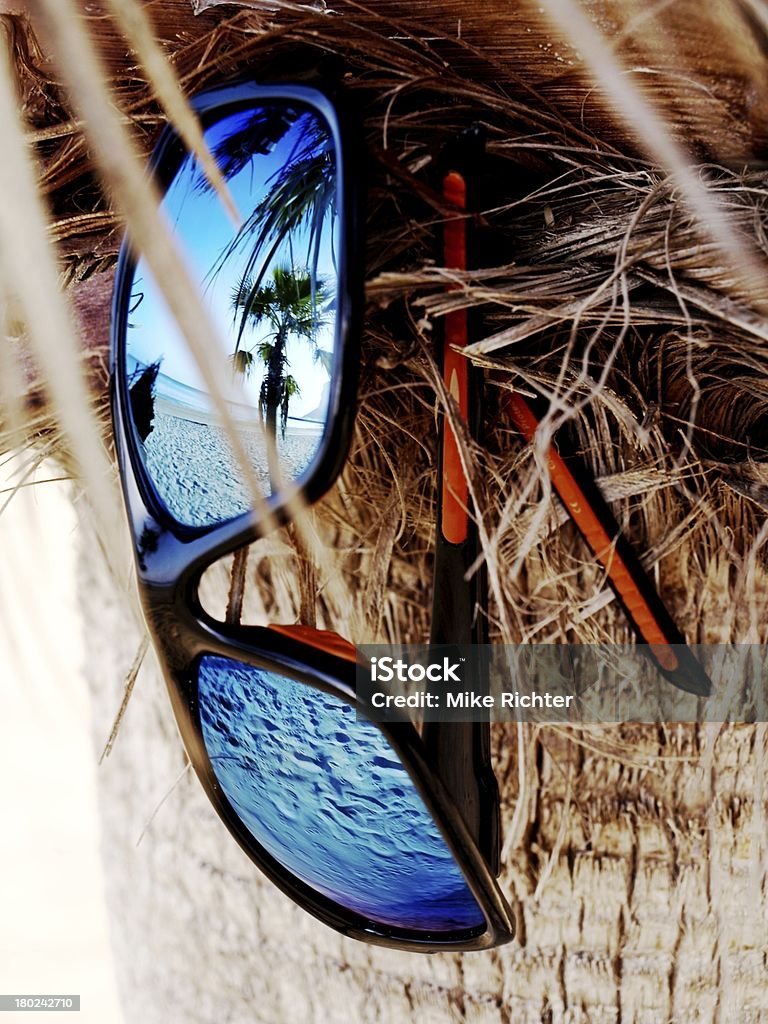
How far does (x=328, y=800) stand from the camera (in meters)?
0.46

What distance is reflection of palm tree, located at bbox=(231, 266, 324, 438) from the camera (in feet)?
1.24

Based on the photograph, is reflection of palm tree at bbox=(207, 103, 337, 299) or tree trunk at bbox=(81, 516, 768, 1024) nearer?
reflection of palm tree at bbox=(207, 103, 337, 299)

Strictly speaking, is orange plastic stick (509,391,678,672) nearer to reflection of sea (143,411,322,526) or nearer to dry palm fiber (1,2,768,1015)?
dry palm fiber (1,2,768,1015)

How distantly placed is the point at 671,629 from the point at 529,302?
22 cm

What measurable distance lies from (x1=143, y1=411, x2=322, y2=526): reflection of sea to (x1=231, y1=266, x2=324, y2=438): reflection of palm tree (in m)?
0.01

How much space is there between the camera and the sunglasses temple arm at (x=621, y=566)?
42 cm

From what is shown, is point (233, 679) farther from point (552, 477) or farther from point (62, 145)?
point (62, 145)

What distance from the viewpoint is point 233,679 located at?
0.45 meters

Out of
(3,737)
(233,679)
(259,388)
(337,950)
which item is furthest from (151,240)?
(3,737)

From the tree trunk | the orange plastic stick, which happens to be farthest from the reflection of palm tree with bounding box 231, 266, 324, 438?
the tree trunk

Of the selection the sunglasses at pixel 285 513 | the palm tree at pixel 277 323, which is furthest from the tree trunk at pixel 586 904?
the palm tree at pixel 277 323

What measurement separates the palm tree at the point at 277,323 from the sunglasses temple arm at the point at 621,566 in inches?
4.6

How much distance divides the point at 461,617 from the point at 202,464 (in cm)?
17

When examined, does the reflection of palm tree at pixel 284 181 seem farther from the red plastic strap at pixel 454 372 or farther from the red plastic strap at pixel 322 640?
the red plastic strap at pixel 322 640
